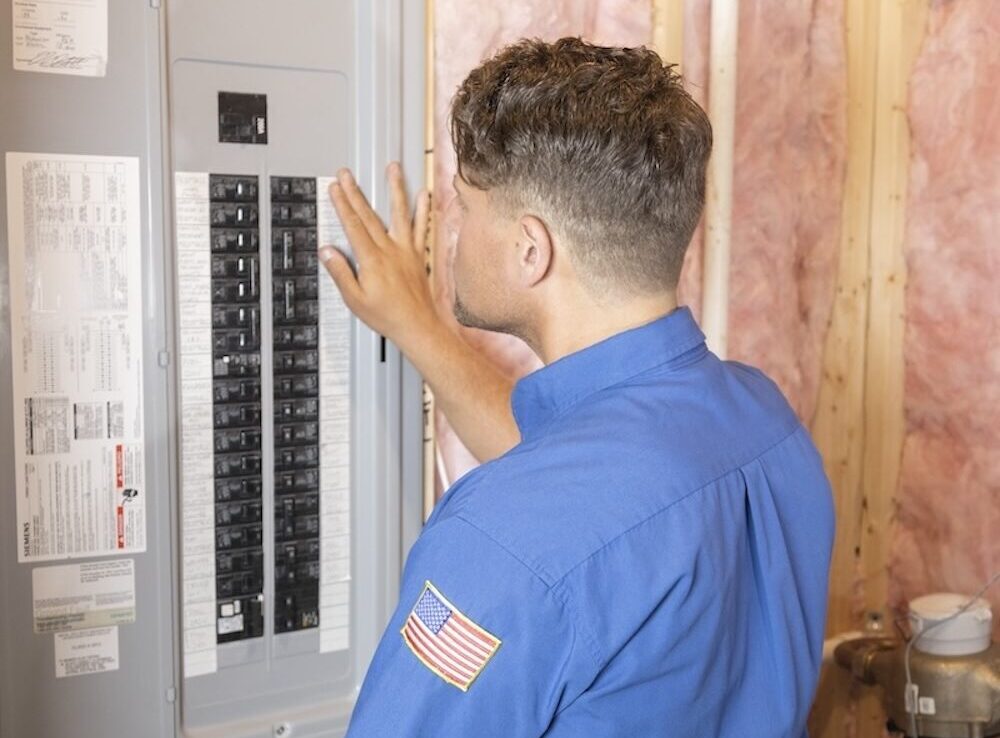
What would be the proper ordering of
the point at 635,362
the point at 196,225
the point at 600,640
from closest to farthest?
the point at 600,640 < the point at 635,362 < the point at 196,225

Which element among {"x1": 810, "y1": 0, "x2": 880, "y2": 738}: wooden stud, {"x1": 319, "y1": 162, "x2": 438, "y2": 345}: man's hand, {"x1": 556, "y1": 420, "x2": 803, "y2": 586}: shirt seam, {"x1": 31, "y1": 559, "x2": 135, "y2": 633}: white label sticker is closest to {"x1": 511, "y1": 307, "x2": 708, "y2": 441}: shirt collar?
{"x1": 556, "y1": 420, "x2": 803, "y2": 586}: shirt seam

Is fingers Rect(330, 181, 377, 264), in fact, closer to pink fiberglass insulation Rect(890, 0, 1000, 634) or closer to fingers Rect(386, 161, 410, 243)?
fingers Rect(386, 161, 410, 243)

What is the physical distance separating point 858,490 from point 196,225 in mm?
1253

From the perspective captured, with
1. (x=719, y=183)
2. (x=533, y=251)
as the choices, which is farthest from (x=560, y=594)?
(x=719, y=183)

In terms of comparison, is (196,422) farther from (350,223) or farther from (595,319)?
(595,319)

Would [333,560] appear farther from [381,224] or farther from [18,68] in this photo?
[18,68]

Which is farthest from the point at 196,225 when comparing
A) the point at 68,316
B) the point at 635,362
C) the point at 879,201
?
the point at 879,201

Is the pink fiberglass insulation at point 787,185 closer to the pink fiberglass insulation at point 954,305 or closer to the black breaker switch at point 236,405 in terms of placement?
the pink fiberglass insulation at point 954,305

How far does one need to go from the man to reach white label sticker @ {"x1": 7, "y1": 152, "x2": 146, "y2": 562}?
412mm

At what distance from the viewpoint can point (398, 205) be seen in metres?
1.41

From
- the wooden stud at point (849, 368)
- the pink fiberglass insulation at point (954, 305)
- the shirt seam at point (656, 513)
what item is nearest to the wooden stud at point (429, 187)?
the shirt seam at point (656, 513)

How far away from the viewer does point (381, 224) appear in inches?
55.4

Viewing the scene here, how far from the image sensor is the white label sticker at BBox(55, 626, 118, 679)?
1.29 meters

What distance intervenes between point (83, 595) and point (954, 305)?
1391mm
